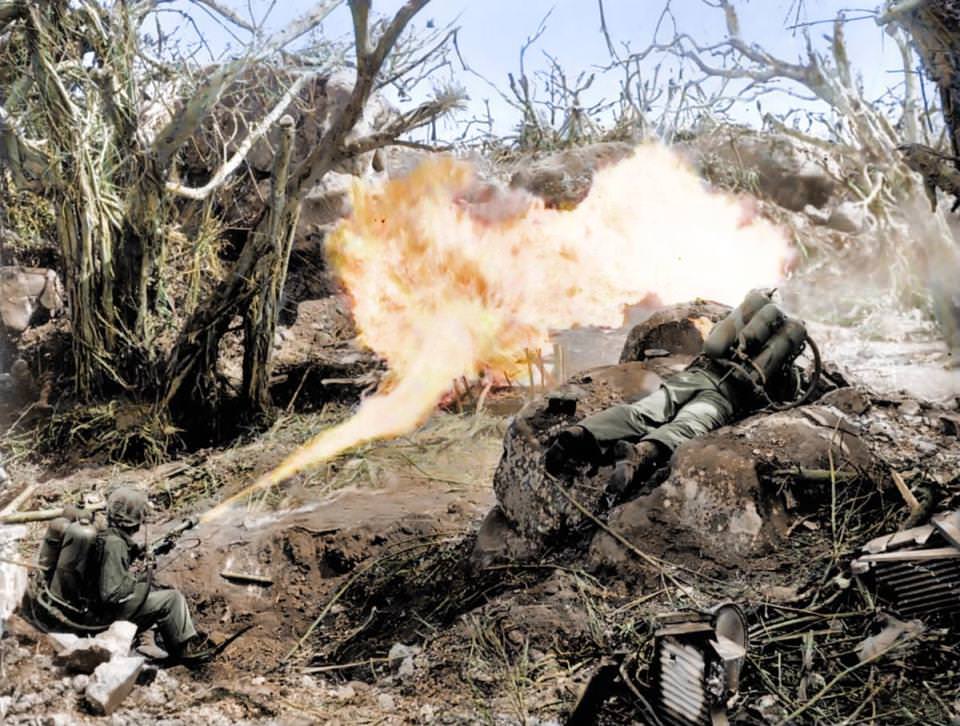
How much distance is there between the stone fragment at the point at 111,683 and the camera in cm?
387

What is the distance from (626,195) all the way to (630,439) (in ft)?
27.0

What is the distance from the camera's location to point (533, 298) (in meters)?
11.1

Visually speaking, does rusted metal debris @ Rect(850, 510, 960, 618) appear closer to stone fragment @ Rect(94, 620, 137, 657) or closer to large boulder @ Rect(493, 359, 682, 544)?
large boulder @ Rect(493, 359, 682, 544)

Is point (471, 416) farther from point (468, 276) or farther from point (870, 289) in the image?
point (870, 289)

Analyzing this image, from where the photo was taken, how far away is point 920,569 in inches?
150

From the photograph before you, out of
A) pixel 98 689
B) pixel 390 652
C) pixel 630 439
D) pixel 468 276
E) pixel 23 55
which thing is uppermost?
pixel 23 55

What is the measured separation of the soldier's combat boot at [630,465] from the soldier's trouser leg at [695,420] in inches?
3.7

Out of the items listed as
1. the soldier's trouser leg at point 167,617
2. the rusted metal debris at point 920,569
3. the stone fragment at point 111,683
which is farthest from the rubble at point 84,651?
the rusted metal debris at point 920,569

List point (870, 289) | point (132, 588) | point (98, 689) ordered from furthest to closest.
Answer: point (870, 289) → point (132, 588) → point (98, 689)

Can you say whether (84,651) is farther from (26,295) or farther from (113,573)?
(26,295)

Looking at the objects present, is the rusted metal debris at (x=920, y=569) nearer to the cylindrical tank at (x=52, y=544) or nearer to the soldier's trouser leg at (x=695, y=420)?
the soldier's trouser leg at (x=695, y=420)

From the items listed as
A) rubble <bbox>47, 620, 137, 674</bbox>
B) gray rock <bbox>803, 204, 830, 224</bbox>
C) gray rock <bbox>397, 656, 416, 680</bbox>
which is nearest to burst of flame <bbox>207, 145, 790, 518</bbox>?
gray rock <bbox>803, 204, 830, 224</bbox>

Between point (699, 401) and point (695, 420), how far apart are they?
0.23 m

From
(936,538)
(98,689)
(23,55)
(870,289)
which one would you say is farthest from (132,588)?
(870,289)
